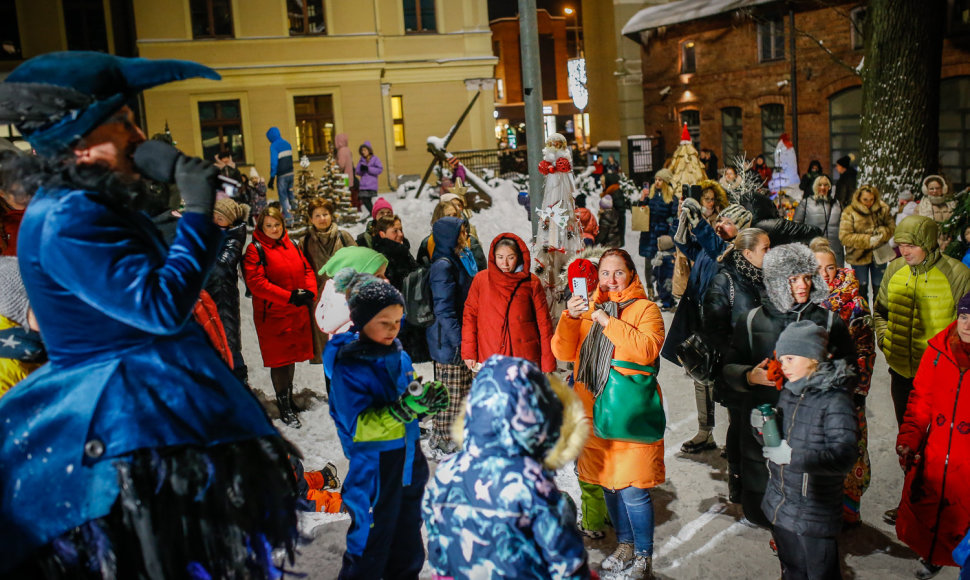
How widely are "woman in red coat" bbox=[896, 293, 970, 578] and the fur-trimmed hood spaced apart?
2470 mm

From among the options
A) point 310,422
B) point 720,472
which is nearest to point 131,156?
point 720,472

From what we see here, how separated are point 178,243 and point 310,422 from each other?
5537 millimetres

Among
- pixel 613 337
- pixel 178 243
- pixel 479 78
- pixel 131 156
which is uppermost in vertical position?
pixel 479 78

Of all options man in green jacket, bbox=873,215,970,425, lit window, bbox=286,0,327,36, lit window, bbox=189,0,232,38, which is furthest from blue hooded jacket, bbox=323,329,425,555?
lit window, bbox=286,0,327,36

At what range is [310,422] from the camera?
741cm

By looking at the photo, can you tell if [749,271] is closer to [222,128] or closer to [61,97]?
[61,97]

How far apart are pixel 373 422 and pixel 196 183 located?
1.93 meters

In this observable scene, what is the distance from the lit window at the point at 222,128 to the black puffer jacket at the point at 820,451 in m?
26.7

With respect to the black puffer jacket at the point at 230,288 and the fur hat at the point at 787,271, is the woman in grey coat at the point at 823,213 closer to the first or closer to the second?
the fur hat at the point at 787,271

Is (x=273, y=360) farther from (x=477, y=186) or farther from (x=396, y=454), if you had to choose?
(x=477, y=186)

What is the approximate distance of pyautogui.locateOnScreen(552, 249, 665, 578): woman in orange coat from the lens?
4426mm

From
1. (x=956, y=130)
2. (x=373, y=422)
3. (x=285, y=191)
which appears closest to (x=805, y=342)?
(x=373, y=422)

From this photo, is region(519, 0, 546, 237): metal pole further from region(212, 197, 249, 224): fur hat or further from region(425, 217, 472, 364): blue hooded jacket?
region(212, 197, 249, 224): fur hat

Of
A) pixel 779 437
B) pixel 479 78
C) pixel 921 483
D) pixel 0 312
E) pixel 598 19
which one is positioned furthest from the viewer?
pixel 598 19
